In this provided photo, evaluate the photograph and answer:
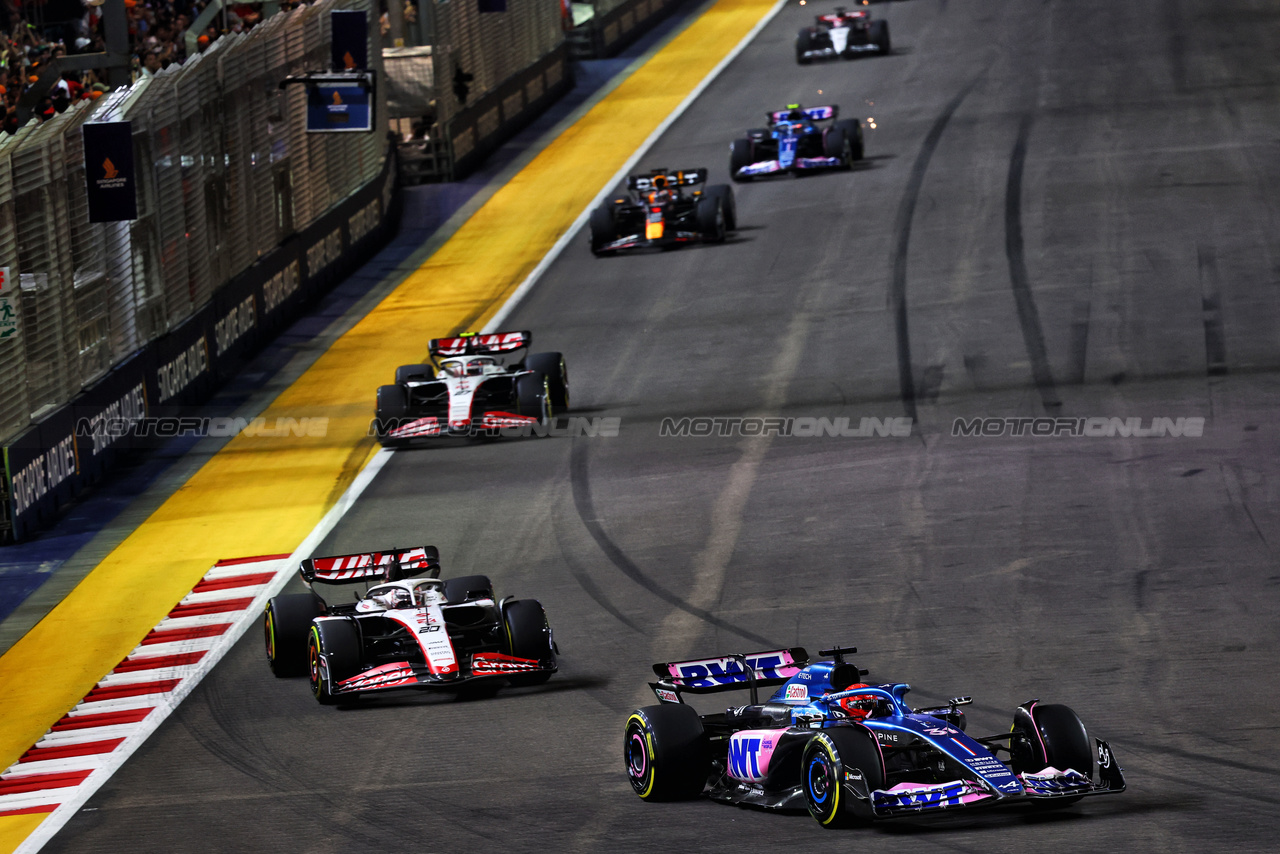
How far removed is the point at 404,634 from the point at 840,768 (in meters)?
5.04

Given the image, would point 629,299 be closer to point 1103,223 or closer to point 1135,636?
point 1103,223

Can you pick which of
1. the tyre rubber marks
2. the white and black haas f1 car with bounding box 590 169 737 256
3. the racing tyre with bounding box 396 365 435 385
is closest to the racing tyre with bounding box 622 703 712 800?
the tyre rubber marks

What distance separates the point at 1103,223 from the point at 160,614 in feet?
59.5

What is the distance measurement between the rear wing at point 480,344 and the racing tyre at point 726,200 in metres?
9.68

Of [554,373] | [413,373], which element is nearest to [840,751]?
[554,373]

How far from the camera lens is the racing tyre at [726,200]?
Result: 3188 centimetres

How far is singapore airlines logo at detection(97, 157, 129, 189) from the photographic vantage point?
2208 centimetres

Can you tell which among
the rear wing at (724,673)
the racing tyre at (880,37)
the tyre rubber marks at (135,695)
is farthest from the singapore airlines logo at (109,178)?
the racing tyre at (880,37)

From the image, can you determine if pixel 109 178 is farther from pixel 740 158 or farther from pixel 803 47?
pixel 803 47

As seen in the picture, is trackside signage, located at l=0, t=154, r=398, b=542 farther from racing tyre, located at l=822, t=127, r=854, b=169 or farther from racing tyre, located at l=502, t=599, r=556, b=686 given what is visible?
racing tyre, located at l=822, t=127, r=854, b=169

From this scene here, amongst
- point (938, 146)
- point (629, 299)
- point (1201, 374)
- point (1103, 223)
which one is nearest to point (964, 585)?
point (1201, 374)

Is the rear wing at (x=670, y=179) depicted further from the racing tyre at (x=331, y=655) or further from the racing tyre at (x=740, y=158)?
the racing tyre at (x=331, y=655)

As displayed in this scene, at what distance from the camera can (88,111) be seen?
22.6 metres

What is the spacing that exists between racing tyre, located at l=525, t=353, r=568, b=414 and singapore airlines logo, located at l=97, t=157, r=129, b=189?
5069 millimetres
